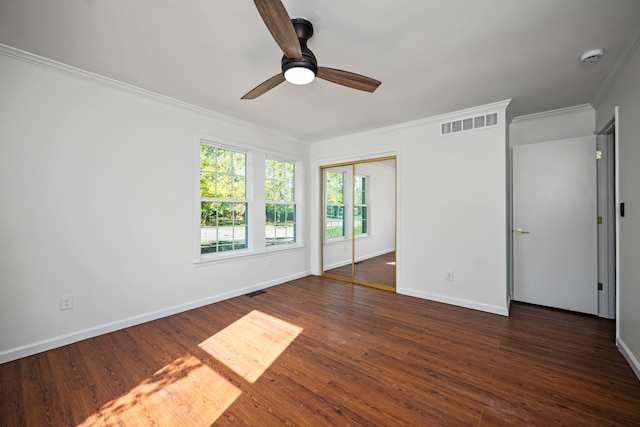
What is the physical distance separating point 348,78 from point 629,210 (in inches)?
101

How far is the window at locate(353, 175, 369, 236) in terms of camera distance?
4.97 metres

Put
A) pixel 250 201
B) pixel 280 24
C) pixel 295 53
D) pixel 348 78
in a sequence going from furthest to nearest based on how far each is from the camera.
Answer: pixel 250 201, pixel 348 78, pixel 295 53, pixel 280 24

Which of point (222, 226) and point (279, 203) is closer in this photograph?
point (222, 226)

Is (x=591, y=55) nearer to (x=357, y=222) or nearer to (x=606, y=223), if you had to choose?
(x=606, y=223)

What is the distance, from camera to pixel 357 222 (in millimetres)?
5133

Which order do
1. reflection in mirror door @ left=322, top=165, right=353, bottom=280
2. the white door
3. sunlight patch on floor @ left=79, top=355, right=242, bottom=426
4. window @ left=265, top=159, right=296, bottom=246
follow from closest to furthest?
sunlight patch on floor @ left=79, top=355, right=242, bottom=426 < the white door < window @ left=265, top=159, right=296, bottom=246 < reflection in mirror door @ left=322, top=165, right=353, bottom=280

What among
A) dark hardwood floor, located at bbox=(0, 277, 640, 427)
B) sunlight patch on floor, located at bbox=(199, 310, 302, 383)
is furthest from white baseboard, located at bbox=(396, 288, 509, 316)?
sunlight patch on floor, located at bbox=(199, 310, 302, 383)

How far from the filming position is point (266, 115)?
3.78 meters

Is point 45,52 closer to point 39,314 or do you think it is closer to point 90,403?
point 39,314

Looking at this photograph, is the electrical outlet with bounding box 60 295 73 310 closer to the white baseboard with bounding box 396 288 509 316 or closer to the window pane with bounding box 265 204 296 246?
the window pane with bounding box 265 204 296 246

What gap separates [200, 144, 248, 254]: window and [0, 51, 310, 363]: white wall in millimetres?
218

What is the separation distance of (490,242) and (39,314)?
4.78 meters

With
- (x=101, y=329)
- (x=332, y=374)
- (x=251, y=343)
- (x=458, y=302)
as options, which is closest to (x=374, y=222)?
(x=458, y=302)

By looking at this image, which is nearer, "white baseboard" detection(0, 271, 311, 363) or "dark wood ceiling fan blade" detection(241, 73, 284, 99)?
"dark wood ceiling fan blade" detection(241, 73, 284, 99)
